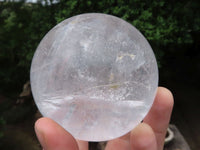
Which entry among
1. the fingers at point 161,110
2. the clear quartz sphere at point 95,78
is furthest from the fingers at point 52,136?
the fingers at point 161,110

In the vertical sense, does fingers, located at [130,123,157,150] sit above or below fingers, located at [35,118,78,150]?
below


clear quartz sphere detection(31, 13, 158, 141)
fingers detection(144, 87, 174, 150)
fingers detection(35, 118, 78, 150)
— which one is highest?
clear quartz sphere detection(31, 13, 158, 141)

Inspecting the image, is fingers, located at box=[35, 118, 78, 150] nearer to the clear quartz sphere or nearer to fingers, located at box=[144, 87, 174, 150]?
the clear quartz sphere

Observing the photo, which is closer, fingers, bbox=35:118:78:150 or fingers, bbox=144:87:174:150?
fingers, bbox=35:118:78:150

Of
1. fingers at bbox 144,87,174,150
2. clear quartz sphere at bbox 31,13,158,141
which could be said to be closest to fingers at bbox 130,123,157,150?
clear quartz sphere at bbox 31,13,158,141

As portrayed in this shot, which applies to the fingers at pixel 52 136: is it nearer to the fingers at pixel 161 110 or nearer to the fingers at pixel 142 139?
the fingers at pixel 142 139

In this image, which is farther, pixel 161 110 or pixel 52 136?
pixel 161 110

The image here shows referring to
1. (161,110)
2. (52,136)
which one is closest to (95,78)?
(52,136)

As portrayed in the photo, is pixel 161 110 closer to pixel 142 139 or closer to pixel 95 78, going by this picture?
pixel 142 139
